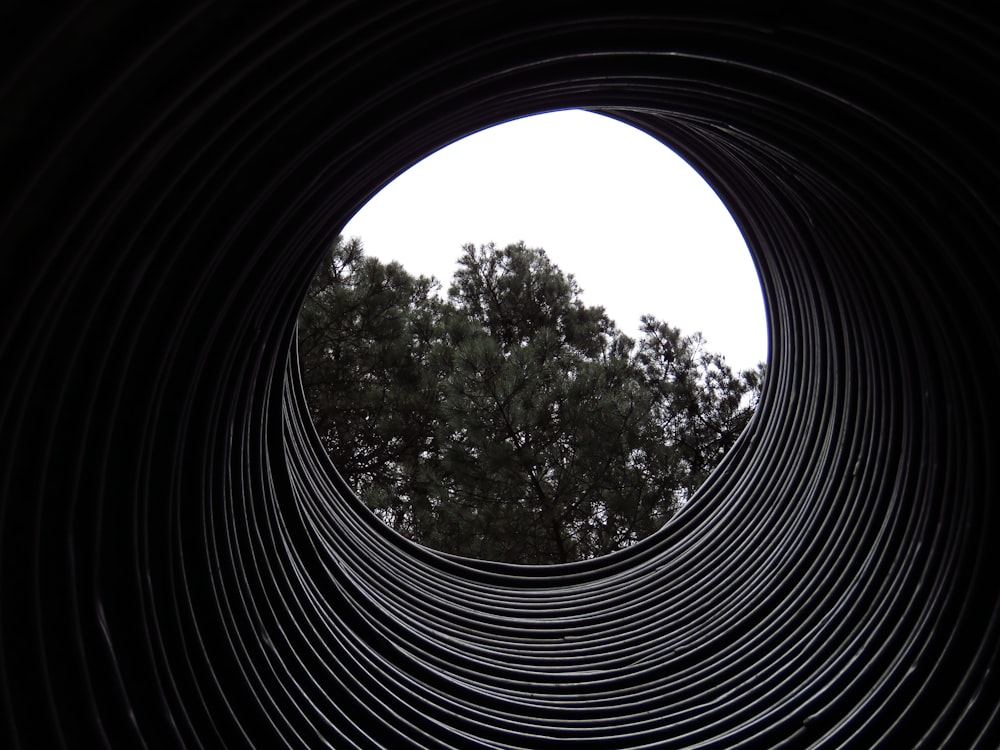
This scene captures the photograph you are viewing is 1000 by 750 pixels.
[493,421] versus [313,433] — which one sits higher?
[493,421]

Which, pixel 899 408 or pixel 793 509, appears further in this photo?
pixel 793 509

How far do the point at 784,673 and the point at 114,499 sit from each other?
292 cm

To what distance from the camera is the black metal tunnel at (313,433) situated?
1553mm

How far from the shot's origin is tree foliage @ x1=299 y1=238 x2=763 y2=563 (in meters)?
8.08

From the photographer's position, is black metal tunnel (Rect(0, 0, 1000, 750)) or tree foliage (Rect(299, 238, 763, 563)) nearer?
black metal tunnel (Rect(0, 0, 1000, 750))

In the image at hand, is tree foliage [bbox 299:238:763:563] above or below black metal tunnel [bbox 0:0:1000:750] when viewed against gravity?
above

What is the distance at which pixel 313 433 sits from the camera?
13.7 ft

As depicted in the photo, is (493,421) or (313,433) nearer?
(313,433)

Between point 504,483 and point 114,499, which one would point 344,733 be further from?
point 504,483

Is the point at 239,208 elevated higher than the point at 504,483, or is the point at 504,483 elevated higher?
the point at 504,483

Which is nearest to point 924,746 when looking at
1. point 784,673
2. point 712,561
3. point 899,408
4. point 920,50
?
point 784,673

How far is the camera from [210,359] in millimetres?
2438

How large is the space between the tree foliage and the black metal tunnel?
11.1 ft

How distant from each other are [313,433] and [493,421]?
4127mm
